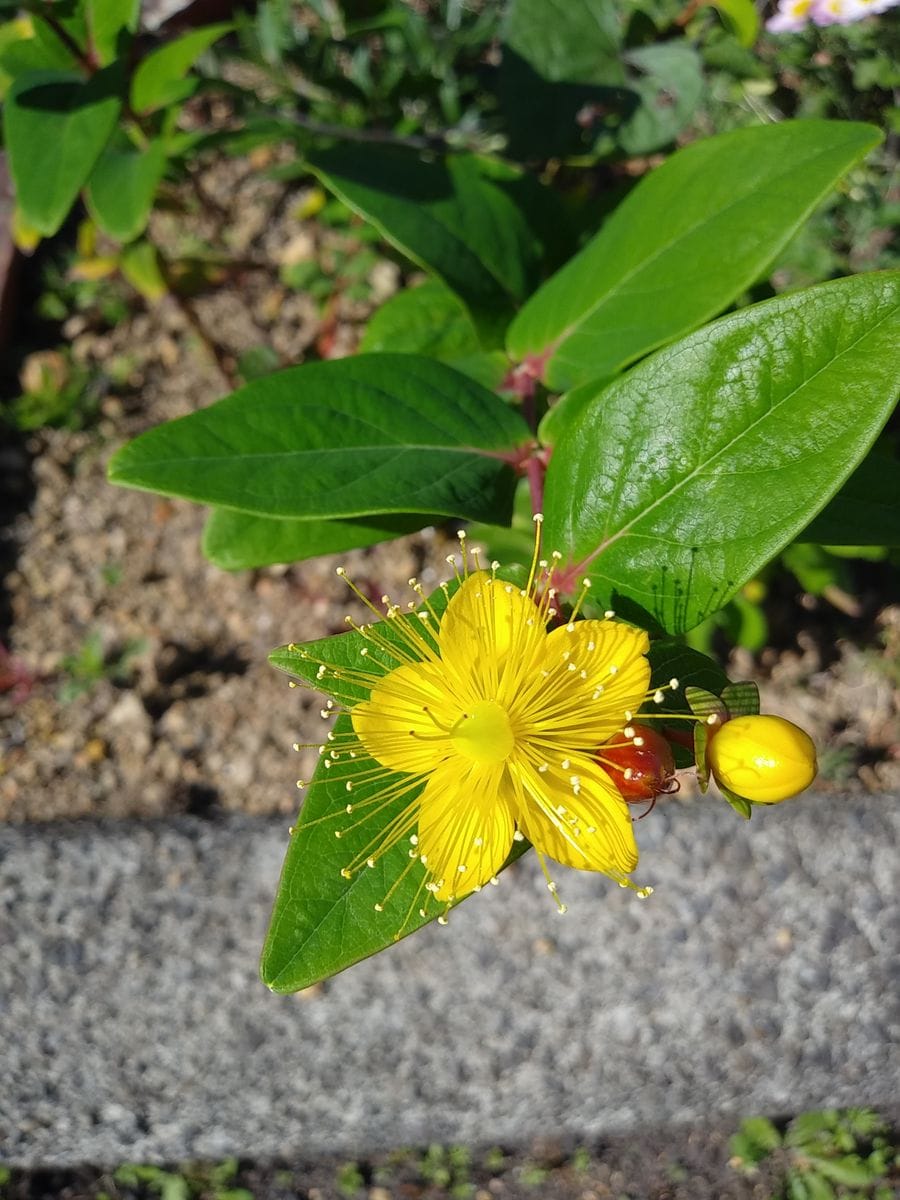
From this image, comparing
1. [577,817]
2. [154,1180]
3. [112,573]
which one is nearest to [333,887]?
[577,817]

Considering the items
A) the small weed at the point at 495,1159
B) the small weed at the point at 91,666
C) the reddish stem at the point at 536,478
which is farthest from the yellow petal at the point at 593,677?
the small weed at the point at 495,1159

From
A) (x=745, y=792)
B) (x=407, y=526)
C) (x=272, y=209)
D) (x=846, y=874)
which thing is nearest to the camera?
(x=745, y=792)

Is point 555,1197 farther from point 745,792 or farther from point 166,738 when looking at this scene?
point 745,792

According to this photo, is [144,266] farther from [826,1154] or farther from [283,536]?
[826,1154]

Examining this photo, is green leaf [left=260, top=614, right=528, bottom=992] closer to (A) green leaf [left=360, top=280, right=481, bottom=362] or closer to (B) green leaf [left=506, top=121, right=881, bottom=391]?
(B) green leaf [left=506, top=121, right=881, bottom=391]

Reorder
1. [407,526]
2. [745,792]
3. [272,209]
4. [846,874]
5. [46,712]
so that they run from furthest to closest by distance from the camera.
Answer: [272,209], [46,712], [846,874], [407,526], [745,792]

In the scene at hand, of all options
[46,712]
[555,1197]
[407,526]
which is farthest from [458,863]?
[555,1197]
